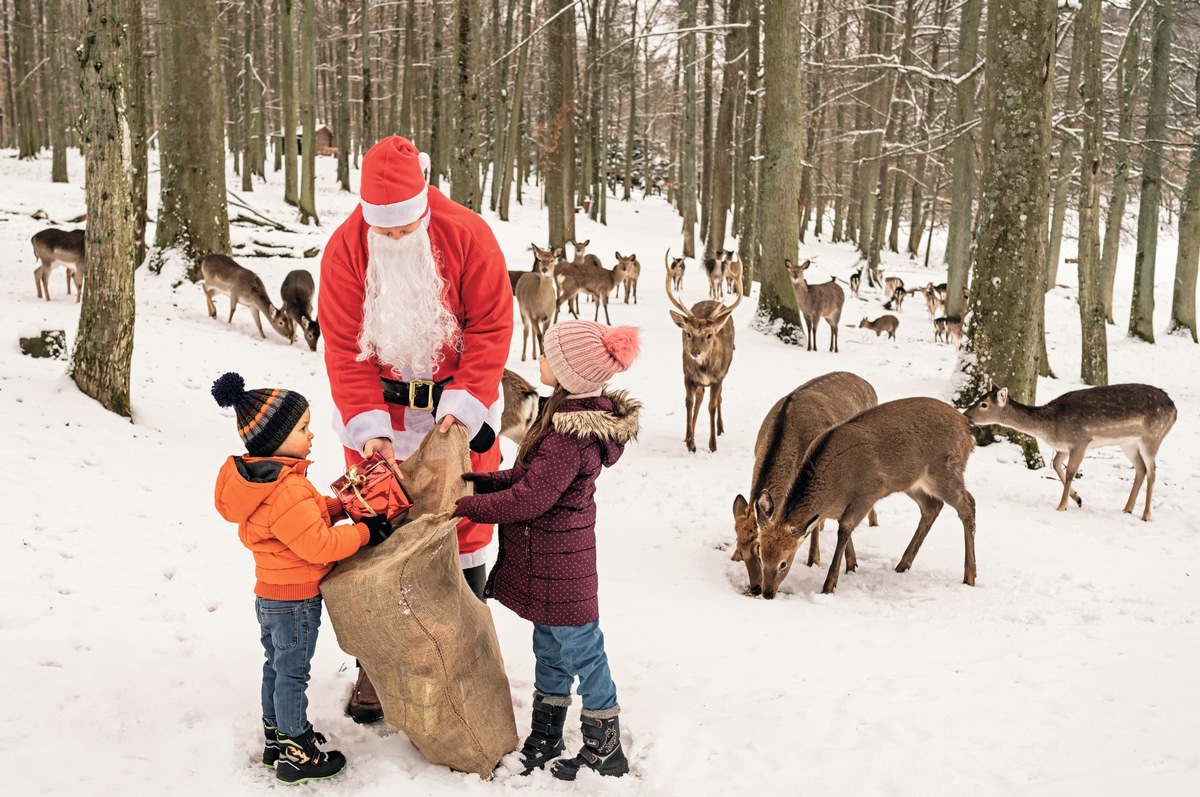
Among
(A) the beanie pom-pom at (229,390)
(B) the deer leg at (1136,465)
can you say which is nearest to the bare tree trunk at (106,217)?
(A) the beanie pom-pom at (229,390)

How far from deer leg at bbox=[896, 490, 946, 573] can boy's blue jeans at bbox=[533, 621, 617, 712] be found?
3335 millimetres

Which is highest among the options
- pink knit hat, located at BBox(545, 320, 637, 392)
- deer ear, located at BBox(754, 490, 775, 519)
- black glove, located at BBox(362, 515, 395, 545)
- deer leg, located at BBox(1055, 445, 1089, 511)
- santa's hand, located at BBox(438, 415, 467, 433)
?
pink knit hat, located at BBox(545, 320, 637, 392)

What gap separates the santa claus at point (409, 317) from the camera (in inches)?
143

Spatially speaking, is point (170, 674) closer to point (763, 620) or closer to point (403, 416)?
point (403, 416)

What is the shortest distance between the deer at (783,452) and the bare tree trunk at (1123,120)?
10292mm

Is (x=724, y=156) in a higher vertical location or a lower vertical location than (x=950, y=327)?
higher

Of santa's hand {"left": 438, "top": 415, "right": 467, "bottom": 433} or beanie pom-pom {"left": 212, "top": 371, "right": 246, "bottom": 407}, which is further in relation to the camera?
santa's hand {"left": 438, "top": 415, "right": 467, "bottom": 433}

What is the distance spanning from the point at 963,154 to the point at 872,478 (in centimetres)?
1399

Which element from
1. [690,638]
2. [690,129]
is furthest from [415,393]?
[690,129]

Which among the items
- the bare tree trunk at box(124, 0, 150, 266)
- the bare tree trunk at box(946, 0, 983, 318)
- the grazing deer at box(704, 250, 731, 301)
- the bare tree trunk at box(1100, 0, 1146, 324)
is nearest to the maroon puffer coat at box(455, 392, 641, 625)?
the bare tree trunk at box(124, 0, 150, 266)

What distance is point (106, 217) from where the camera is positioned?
7438 mm

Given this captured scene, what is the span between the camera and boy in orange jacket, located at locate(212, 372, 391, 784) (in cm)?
316

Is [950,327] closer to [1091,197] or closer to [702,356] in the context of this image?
[1091,197]

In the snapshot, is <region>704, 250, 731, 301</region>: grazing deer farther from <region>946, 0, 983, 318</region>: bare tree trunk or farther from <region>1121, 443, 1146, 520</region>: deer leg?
<region>1121, 443, 1146, 520</region>: deer leg
